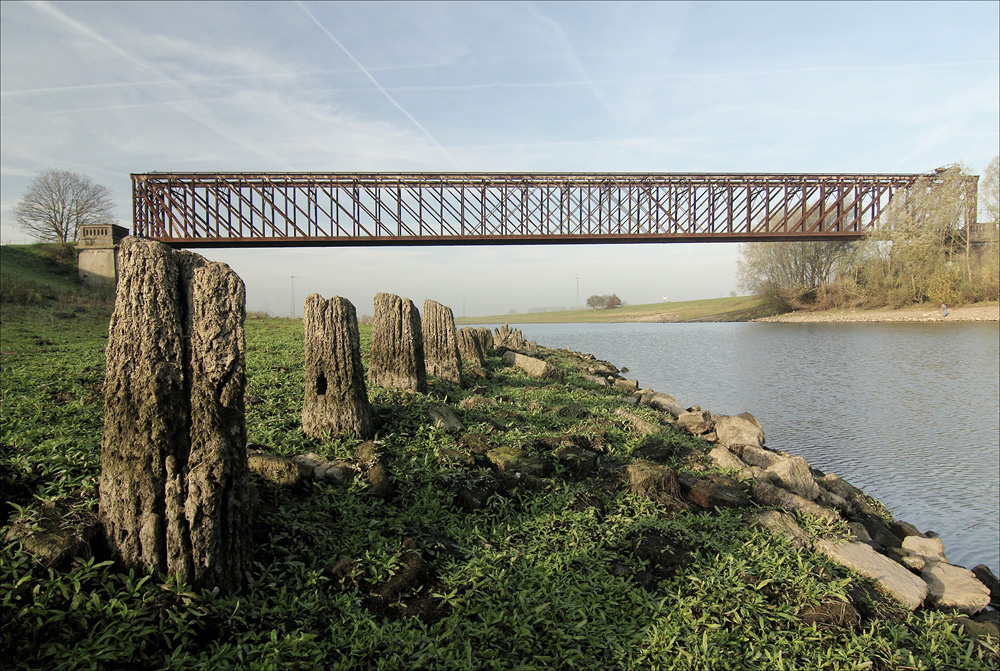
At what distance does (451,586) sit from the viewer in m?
3.61

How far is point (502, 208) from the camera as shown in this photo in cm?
Result: 3869

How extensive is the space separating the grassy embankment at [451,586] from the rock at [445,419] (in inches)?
9.6

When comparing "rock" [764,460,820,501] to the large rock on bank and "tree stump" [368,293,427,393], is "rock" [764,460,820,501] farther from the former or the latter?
"tree stump" [368,293,427,393]

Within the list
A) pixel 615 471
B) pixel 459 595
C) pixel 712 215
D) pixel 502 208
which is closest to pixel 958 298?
pixel 712 215

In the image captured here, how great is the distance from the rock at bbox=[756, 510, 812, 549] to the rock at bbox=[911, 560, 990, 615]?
116 centimetres

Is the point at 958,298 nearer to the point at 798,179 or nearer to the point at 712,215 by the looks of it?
the point at 798,179

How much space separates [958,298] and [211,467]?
51.9 metres

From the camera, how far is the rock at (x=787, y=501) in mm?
5586

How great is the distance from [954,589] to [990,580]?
110 centimetres

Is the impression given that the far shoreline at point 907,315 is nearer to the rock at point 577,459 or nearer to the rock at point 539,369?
the rock at point 539,369

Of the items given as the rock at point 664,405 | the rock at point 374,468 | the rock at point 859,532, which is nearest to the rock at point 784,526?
the rock at point 859,532

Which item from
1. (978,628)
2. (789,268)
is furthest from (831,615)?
(789,268)

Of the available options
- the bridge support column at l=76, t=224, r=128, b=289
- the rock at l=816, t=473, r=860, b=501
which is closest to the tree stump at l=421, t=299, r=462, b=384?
the rock at l=816, t=473, r=860, b=501

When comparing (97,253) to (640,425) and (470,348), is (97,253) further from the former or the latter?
(640,425)
